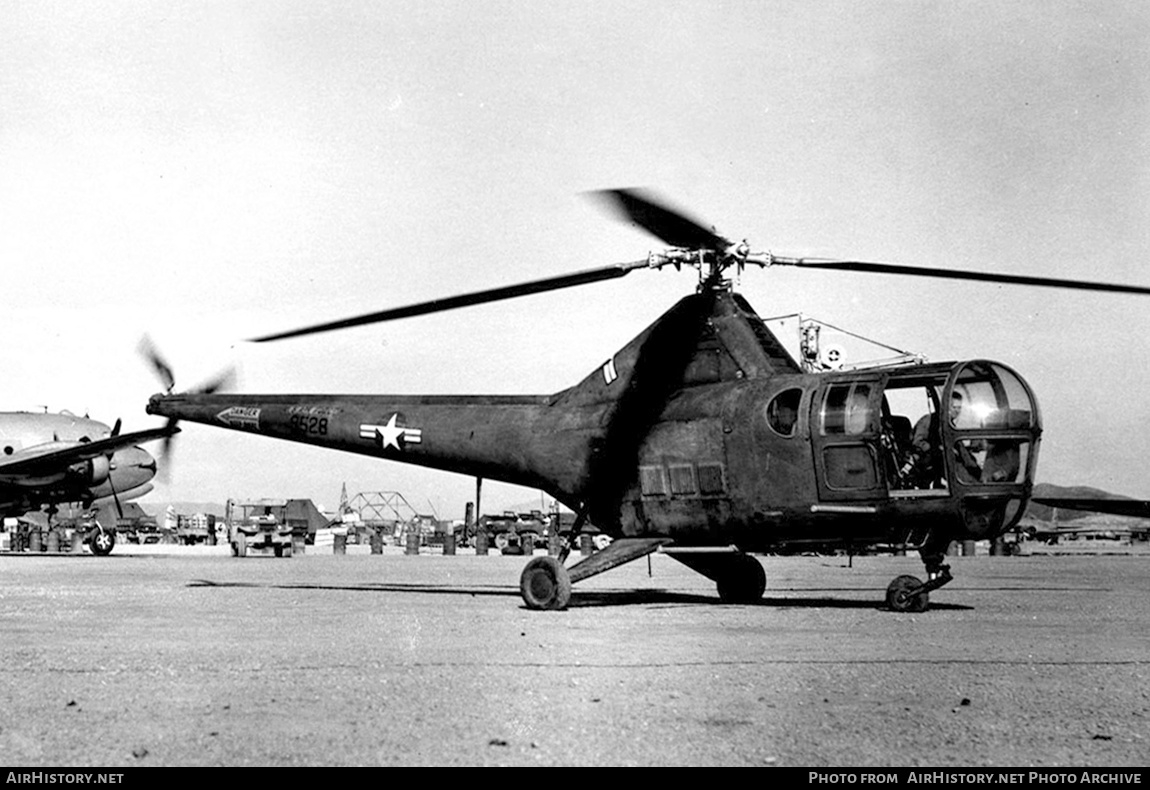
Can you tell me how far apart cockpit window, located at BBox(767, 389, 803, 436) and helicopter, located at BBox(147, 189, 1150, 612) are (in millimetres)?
17

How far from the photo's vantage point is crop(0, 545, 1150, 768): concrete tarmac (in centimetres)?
559

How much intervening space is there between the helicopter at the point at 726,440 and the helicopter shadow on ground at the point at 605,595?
645mm

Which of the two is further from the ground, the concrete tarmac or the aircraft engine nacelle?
the aircraft engine nacelle

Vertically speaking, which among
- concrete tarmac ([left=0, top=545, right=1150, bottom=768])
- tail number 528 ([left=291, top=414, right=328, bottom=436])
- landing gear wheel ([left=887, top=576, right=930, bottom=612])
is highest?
tail number 528 ([left=291, top=414, right=328, bottom=436])

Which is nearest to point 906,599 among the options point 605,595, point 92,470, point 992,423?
point 992,423

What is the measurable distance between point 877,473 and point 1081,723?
286 inches

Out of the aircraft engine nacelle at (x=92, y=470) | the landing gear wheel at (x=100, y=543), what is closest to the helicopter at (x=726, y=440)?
the aircraft engine nacelle at (x=92, y=470)

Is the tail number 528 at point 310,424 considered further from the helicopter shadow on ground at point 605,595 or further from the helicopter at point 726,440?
the helicopter shadow on ground at point 605,595

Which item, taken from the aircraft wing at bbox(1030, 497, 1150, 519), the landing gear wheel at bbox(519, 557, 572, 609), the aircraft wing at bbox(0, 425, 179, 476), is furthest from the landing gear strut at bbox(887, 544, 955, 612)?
the aircraft wing at bbox(0, 425, 179, 476)

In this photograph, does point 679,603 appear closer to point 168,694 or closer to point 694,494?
point 694,494

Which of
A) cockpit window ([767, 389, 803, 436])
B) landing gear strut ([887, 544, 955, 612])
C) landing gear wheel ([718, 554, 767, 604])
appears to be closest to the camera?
landing gear strut ([887, 544, 955, 612])

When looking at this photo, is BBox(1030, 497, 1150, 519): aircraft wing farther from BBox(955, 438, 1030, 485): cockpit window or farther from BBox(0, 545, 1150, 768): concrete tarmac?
BBox(955, 438, 1030, 485): cockpit window

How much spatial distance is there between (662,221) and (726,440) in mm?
3196

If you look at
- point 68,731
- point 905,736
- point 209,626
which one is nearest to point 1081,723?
point 905,736
